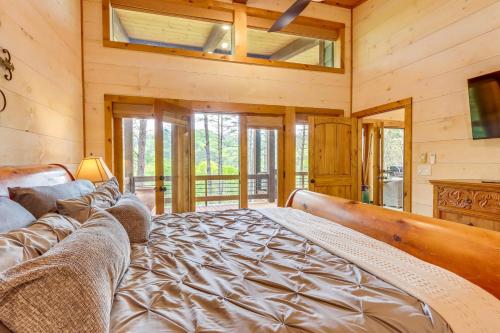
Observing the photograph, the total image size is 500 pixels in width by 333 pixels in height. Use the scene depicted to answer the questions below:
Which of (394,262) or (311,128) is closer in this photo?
(394,262)

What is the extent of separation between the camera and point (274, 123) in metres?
6.56

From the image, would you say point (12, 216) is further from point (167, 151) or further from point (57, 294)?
point (167, 151)

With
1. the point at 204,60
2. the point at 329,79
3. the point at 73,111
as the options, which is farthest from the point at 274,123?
the point at 73,111

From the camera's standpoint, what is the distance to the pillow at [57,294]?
0.59 metres

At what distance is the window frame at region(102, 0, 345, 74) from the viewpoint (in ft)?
11.9

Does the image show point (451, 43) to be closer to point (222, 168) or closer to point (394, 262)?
point (394, 262)

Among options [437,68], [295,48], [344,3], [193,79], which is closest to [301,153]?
[295,48]

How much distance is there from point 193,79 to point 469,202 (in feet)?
11.1

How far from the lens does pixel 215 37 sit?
14.1ft

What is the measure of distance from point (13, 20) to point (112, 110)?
69.3 inches

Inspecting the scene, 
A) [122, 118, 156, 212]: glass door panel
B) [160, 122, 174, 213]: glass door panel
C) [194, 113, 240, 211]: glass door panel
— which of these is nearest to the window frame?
[160, 122, 174, 213]: glass door panel

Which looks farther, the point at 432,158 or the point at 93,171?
the point at 432,158

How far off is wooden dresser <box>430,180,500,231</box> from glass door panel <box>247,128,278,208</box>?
518cm

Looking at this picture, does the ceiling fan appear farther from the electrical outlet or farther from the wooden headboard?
the wooden headboard
